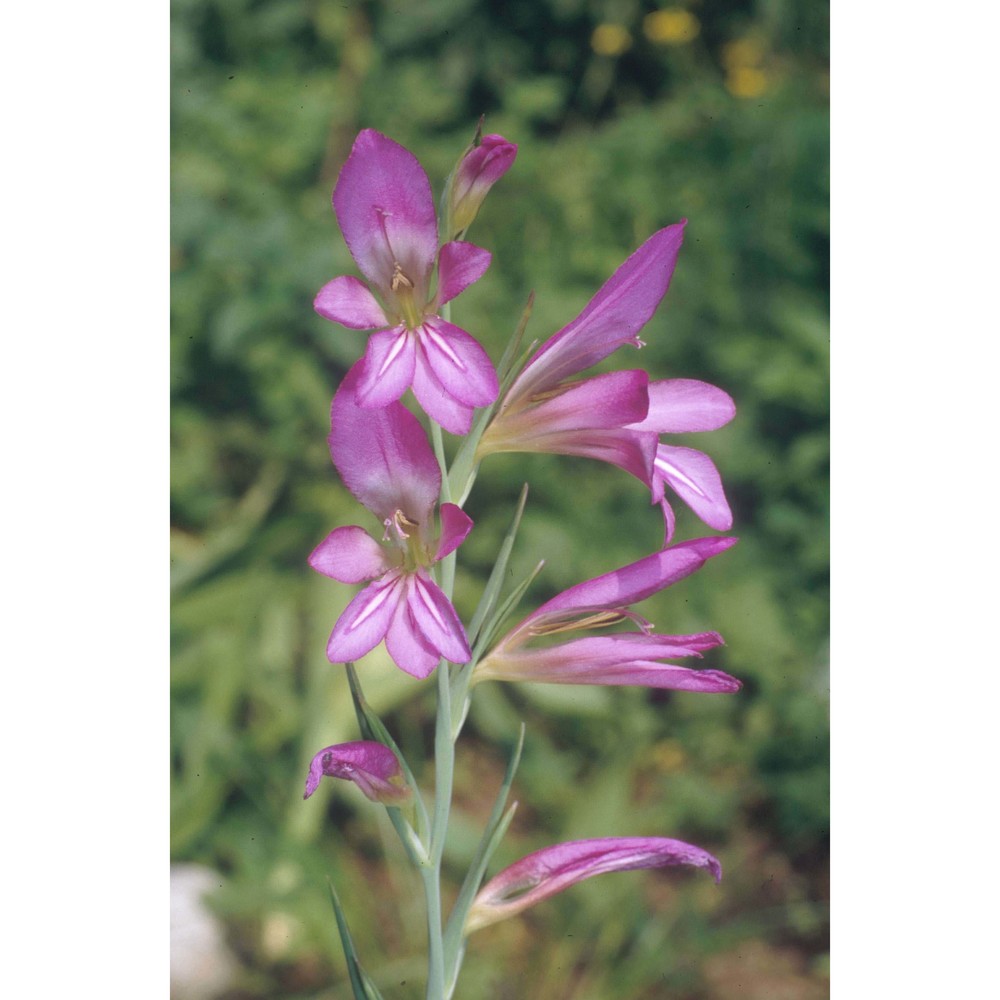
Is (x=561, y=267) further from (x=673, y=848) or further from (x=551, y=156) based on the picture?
(x=673, y=848)

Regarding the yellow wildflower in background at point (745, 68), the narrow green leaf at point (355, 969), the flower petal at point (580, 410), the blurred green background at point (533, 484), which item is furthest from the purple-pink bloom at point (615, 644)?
the yellow wildflower in background at point (745, 68)

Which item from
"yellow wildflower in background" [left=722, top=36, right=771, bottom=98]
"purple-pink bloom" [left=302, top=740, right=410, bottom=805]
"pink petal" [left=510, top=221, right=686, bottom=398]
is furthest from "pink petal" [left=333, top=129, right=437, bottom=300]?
"yellow wildflower in background" [left=722, top=36, right=771, bottom=98]

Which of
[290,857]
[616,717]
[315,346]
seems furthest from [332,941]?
[315,346]

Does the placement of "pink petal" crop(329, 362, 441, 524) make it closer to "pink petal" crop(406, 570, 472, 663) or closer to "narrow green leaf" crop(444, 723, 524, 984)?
"pink petal" crop(406, 570, 472, 663)

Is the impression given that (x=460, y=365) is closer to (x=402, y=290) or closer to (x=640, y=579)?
(x=402, y=290)

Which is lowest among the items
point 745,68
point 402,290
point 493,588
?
point 493,588

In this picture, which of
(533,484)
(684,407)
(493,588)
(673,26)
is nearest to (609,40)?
(673,26)

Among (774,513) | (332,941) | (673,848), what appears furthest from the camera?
(774,513)
